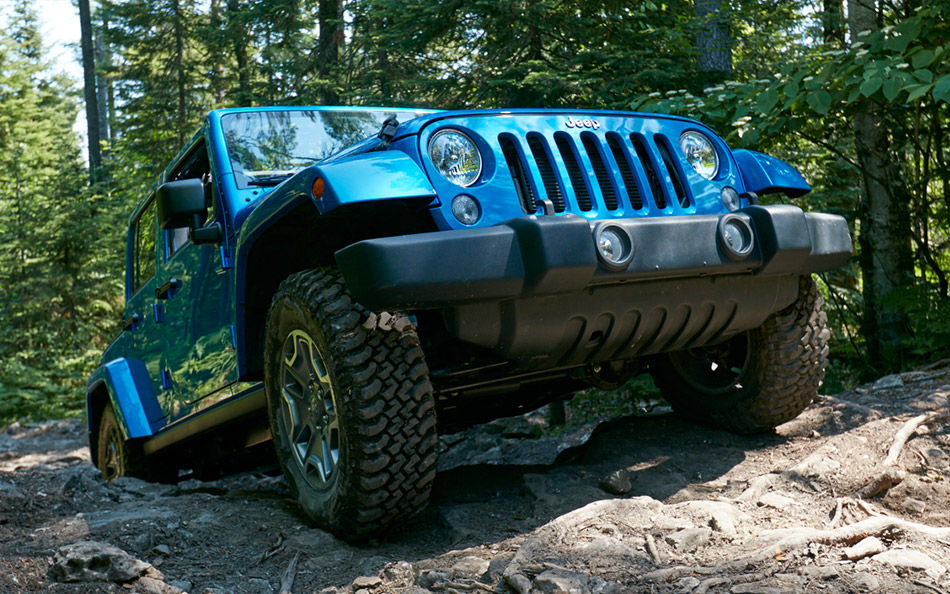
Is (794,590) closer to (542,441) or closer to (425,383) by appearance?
(425,383)

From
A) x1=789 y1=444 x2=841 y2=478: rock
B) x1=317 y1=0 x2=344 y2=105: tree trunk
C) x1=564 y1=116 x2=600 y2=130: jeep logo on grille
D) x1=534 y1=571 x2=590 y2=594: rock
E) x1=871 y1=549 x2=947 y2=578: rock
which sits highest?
x1=317 y1=0 x2=344 y2=105: tree trunk

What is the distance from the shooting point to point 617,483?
316 cm

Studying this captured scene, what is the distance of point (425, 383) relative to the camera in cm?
272

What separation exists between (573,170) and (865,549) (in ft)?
5.03

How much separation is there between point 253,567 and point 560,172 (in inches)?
67.5

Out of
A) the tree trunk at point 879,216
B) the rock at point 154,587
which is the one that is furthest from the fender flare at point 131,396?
the tree trunk at point 879,216

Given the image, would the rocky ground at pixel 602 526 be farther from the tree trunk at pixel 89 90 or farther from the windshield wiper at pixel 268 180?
the tree trunk at pixel 89 90

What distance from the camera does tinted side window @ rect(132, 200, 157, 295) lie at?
495cm

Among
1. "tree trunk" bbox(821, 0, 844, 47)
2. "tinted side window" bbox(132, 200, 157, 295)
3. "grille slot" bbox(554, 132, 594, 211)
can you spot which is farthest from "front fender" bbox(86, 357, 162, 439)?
"tree trunk" bbox(821, 0, 844, 47)

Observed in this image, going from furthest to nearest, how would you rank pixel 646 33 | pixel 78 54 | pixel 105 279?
pixel 78 54 → pixel 105 279 → pixel 646 33

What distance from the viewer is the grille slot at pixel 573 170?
293 centimetres

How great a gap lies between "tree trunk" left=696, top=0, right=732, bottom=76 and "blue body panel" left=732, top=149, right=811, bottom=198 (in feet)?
14.9

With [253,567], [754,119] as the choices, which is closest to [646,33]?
[754,119]

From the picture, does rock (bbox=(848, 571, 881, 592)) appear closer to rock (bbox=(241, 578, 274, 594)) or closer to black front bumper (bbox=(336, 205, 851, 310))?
black front bumper (bbox=(336, 205, 851, 310))
